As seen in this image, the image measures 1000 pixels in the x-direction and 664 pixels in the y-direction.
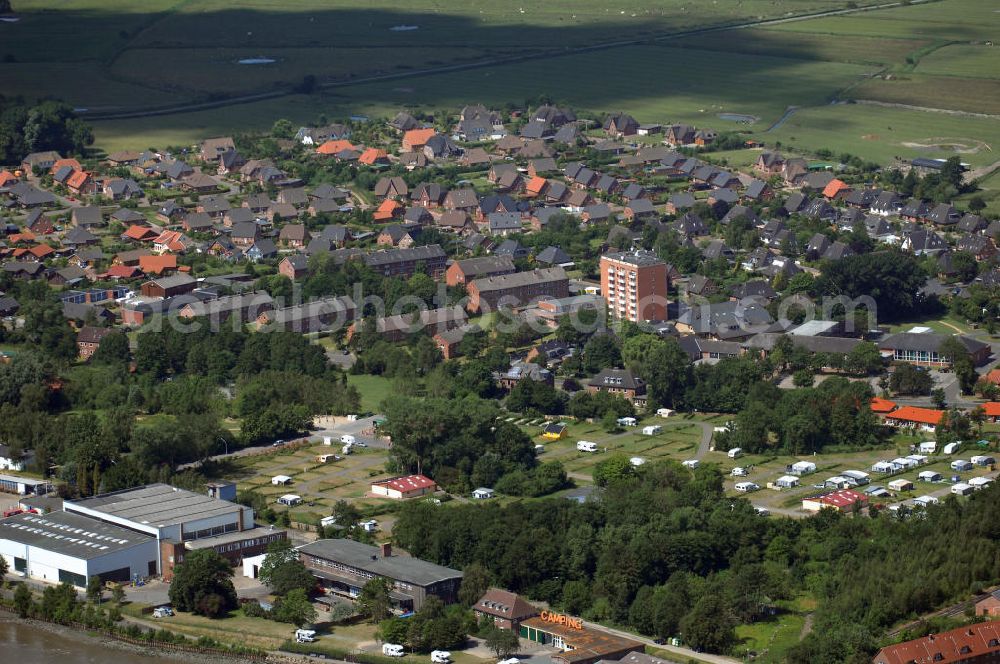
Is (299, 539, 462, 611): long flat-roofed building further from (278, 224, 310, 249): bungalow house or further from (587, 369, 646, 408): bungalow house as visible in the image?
(278, 224, 310, 249): bungalow house

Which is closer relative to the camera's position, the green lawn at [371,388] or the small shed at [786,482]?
the small shed at [786,482]

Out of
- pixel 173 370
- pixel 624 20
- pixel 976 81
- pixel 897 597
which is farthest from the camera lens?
pixel 624 20

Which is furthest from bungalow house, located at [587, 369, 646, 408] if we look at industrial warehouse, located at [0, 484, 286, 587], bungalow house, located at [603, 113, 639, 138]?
bungalow house, located at [603, 113, 639, 138]

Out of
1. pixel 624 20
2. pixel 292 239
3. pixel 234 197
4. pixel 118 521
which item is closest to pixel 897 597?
pixel 118 521

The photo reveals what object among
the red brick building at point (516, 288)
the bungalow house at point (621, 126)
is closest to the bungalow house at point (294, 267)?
the red brick building at point (516, 288)

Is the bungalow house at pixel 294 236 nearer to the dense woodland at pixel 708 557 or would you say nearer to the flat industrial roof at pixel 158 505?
the flat industrial roof at pixel 158 505

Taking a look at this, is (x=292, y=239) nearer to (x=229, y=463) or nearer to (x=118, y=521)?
(x=229, y=463)
